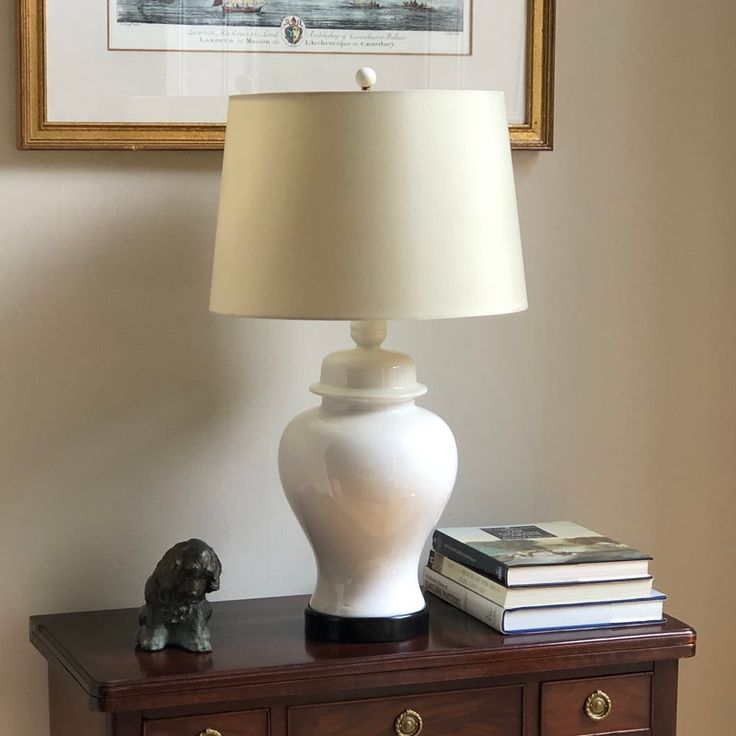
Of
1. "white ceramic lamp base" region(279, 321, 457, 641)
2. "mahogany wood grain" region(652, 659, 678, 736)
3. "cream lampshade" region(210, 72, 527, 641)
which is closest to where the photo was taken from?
"cream lampshade" region(210, 72, 527, 641)

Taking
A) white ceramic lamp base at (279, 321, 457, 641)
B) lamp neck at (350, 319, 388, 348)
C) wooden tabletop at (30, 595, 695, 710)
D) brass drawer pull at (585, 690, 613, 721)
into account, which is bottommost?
brass drawer pull at (585, 690, 613, 721)

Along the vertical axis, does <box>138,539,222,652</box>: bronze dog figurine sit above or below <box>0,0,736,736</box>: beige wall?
below

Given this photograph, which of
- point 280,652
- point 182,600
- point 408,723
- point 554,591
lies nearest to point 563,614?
point 554,591

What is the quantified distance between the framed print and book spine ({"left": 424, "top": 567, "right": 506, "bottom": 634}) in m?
0.64

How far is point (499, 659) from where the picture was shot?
1.55 metres

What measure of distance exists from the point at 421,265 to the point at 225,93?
1.55 ft

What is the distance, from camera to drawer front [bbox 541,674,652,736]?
161 cm

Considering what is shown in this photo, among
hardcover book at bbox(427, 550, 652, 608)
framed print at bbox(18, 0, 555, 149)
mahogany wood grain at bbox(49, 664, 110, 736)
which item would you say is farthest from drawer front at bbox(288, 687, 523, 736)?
framed print at bbox(18, 0, 555, 149)

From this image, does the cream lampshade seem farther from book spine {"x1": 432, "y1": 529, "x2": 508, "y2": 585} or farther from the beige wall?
the beige wall

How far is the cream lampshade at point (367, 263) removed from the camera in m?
1.42

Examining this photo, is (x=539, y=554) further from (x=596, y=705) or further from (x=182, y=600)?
(x=182, y=600)

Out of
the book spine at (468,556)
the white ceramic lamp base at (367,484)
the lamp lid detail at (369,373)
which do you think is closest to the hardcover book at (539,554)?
the book spine at (468,556)

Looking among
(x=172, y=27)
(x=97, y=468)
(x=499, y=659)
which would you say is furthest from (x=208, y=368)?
(x=499, y=659)

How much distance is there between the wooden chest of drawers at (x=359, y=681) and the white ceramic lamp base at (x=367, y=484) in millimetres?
54
